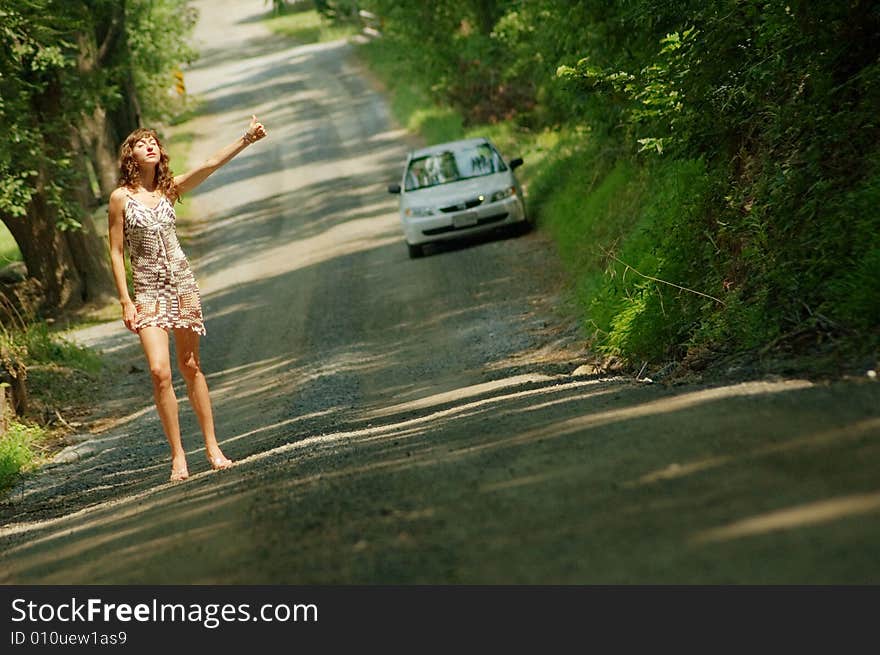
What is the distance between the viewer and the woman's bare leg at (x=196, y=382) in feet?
30.1

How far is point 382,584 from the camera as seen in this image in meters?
5.15

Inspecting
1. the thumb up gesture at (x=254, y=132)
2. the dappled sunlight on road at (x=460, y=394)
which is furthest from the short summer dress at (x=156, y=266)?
the dappled sunlight on road at (x=460, y=394)

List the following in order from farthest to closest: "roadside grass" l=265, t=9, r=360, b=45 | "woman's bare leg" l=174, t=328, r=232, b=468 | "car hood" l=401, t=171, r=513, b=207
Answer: "roadside grass" l=265, t=9, r=360, b=45
"car hood" l=401, t=171, r=513, b=207
"woman's bare leg" l=174, t=328, r=232, b=468

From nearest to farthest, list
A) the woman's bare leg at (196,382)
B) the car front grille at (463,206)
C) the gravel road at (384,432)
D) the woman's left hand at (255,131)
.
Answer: the gravel road at (384,432)
the woman's bare leg at (196,382)
the woman's left hand at (255,131)
the car front grille at (463,206)

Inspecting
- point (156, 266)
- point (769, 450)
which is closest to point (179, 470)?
point (156, 266)

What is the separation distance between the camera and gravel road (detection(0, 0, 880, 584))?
5621 millimetres

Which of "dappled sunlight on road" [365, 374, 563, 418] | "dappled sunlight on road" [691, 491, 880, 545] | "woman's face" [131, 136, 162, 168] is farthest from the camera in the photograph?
"dappled sunlight on road" [365, 374, 563, 418]

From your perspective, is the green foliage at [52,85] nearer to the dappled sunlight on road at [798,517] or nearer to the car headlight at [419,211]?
the car headlight at [419,211]

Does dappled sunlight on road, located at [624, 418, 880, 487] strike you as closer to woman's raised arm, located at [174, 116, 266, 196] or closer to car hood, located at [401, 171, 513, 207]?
woman's raised arm, located at [174, 116, 266, 196]

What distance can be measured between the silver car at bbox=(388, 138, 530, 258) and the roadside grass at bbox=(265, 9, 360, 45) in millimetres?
41395

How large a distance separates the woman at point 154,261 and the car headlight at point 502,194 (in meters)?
13.2

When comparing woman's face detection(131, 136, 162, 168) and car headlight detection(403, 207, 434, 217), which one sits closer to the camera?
woman's face detection(131, 136, 162, 168)

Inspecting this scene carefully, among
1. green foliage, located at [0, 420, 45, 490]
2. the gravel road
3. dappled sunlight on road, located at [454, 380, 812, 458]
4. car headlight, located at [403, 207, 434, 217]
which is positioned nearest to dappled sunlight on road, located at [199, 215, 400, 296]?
the gravel road

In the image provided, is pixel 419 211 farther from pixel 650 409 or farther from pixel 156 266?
pixel 650 409
